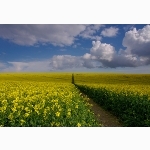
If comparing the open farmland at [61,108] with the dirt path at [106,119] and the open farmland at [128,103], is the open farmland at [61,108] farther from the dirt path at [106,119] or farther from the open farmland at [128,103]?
the dirt path at [106,119]

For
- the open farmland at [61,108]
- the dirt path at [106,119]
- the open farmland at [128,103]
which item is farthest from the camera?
the dirt path at [106,119]

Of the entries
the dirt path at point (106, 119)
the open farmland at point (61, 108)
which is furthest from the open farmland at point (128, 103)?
the dirt path at point (106, 119)

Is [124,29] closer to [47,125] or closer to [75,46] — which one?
[75,46]

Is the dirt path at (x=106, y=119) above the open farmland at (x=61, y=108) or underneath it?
underneath

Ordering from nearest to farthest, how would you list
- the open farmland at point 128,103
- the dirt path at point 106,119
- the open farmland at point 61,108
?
1. the open farmland at point 61,108
2. the open farmland at point 128,103
3. the dirt path at point 106,119

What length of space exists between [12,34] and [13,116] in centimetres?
337

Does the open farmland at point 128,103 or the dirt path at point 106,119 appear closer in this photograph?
the open farmland at point 128,103

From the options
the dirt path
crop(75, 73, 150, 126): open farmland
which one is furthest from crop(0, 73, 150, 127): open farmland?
the dirt path

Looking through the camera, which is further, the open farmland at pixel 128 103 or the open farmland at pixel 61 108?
the open farmland at pixel 128 103

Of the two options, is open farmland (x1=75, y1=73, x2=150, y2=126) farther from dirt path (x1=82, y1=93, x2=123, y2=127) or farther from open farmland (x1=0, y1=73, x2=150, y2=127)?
dirt path (x1=82, y1=93, x2=123, y2=127)

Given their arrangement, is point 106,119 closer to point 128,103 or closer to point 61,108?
point 128,103

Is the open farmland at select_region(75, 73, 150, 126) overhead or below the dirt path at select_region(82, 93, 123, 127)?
overhead

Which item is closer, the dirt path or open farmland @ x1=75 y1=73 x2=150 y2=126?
open farmland @ x1=75 y1=73 x2=150 y2=126

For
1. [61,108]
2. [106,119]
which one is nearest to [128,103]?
[106,119]
